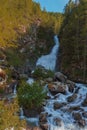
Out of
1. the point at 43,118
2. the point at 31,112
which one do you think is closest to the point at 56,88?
the point at 31,112

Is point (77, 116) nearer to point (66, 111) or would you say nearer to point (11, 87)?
point (66, 111)

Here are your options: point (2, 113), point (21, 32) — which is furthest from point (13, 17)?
point (2, 113)

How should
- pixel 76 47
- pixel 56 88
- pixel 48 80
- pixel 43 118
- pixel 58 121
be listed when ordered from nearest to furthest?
pixel 58 121 < pixel 43 118 < pixel 56 88 < pixel 48 80 < pixel 76 47

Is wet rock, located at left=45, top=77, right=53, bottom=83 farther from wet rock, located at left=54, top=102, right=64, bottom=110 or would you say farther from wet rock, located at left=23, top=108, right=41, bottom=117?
wet rock, located at left=23, top=108, right=41, bottom=117

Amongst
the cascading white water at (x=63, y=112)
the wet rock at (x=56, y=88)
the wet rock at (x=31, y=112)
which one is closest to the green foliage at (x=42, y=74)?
the wet rock at (x=56, y=88)

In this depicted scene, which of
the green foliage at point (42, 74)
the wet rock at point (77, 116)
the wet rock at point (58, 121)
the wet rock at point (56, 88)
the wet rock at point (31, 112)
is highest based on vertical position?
the green foliage at point (42, 74)

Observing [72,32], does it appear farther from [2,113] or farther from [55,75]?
[2,113]

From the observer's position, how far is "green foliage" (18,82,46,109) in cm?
3472

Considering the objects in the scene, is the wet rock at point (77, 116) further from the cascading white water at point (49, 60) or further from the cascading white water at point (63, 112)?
the cascading white water at point (49, 60)

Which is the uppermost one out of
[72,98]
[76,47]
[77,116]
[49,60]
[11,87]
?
[76,47]

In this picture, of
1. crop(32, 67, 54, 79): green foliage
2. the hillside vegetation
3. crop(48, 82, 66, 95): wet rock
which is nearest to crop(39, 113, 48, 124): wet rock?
crop(48, 82, 66, 95): wet rock

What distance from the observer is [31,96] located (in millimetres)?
34969

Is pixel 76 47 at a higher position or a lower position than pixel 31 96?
higher

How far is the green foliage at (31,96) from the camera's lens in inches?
1367
